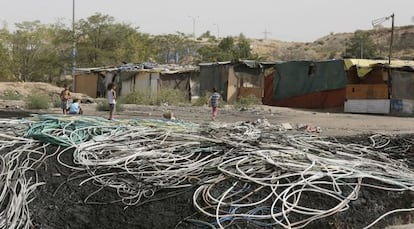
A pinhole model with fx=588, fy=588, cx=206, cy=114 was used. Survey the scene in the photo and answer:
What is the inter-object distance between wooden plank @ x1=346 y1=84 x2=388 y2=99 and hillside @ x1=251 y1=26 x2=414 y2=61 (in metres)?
32.9

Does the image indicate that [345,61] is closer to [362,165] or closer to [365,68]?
[365,68]

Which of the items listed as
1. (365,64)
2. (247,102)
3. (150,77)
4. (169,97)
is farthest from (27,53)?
(365,64)

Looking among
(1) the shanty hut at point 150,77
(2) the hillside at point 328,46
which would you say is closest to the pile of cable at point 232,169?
(1) the shanty hut at point 150,77

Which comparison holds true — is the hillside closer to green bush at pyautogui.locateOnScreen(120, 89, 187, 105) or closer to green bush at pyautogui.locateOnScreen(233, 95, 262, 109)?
green bush at pyautogui.locateOnScreen(120, 89, 187, 105)

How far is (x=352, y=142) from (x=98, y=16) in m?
45.3

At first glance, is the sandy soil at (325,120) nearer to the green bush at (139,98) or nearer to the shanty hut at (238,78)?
the shanty hut at (238,78)

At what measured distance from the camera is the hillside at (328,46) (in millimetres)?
68250

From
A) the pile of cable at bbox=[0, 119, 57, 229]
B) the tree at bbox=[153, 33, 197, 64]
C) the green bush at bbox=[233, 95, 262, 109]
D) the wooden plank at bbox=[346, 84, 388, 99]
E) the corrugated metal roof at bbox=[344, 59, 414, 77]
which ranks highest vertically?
the tree at bbox=[153, 33, 197, 64]

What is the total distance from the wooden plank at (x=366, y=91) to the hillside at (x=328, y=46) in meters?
32.9

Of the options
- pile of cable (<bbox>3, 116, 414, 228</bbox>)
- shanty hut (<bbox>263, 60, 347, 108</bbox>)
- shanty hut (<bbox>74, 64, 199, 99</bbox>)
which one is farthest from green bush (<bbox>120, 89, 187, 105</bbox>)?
pile of cable (<bbox>3, 116, 414, 228</bbox>)

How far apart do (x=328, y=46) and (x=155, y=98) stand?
5083 centimetres

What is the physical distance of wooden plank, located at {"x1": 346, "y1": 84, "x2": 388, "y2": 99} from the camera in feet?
A: 88.8

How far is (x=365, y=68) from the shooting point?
90.9 feet

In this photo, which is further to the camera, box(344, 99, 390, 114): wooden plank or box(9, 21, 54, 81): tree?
box(9, 21, 54, 81): tree
